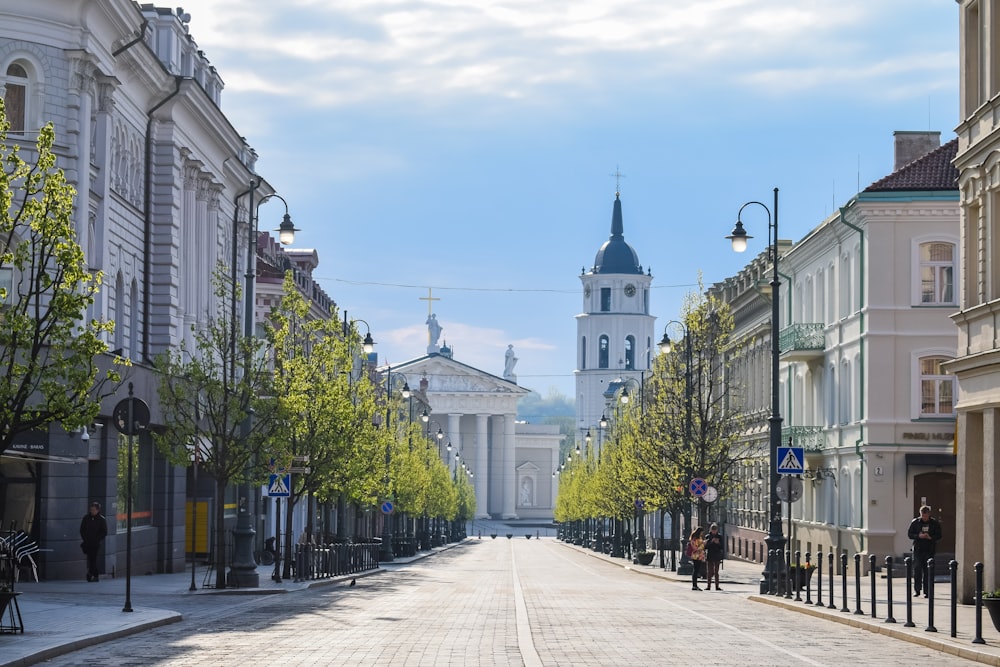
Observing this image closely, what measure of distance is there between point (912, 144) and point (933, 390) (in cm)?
986

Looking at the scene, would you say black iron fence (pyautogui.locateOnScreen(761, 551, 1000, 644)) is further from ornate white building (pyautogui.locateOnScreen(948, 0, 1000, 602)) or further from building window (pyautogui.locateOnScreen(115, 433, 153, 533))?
building window (pyautogui.locateOnScreen(115, 433, 153, 533))

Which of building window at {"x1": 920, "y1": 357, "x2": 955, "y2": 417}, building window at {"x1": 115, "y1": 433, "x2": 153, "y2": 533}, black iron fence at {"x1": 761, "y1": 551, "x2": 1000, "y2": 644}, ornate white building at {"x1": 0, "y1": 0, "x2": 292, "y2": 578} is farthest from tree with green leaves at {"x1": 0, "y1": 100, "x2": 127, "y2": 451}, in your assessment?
building window at {"x1": 920, "y1": 357, "x2": 955, "y2": 417}

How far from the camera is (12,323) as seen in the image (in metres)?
20.3

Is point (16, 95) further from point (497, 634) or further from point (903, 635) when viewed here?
point (903, 635)

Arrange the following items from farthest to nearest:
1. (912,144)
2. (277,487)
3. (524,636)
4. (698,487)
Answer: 1. (912,144)
2. (698,487)
3. (277,487)
4. (524,636)

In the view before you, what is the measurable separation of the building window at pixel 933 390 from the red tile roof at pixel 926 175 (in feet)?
17.2

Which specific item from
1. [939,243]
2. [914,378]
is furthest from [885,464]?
[939,243]

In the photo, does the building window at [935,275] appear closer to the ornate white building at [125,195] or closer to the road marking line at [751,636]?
the road marking line at [751,636]

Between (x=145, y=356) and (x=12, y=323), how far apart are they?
24.1 metres

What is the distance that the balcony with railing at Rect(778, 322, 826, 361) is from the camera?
58.1 metres

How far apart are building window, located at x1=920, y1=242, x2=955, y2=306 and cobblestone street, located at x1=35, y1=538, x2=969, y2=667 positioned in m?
17.4

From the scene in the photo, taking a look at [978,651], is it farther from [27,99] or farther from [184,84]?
[184,84]

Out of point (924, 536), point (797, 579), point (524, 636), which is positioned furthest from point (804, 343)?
point (524, 636)

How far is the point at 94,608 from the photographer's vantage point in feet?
87.4
